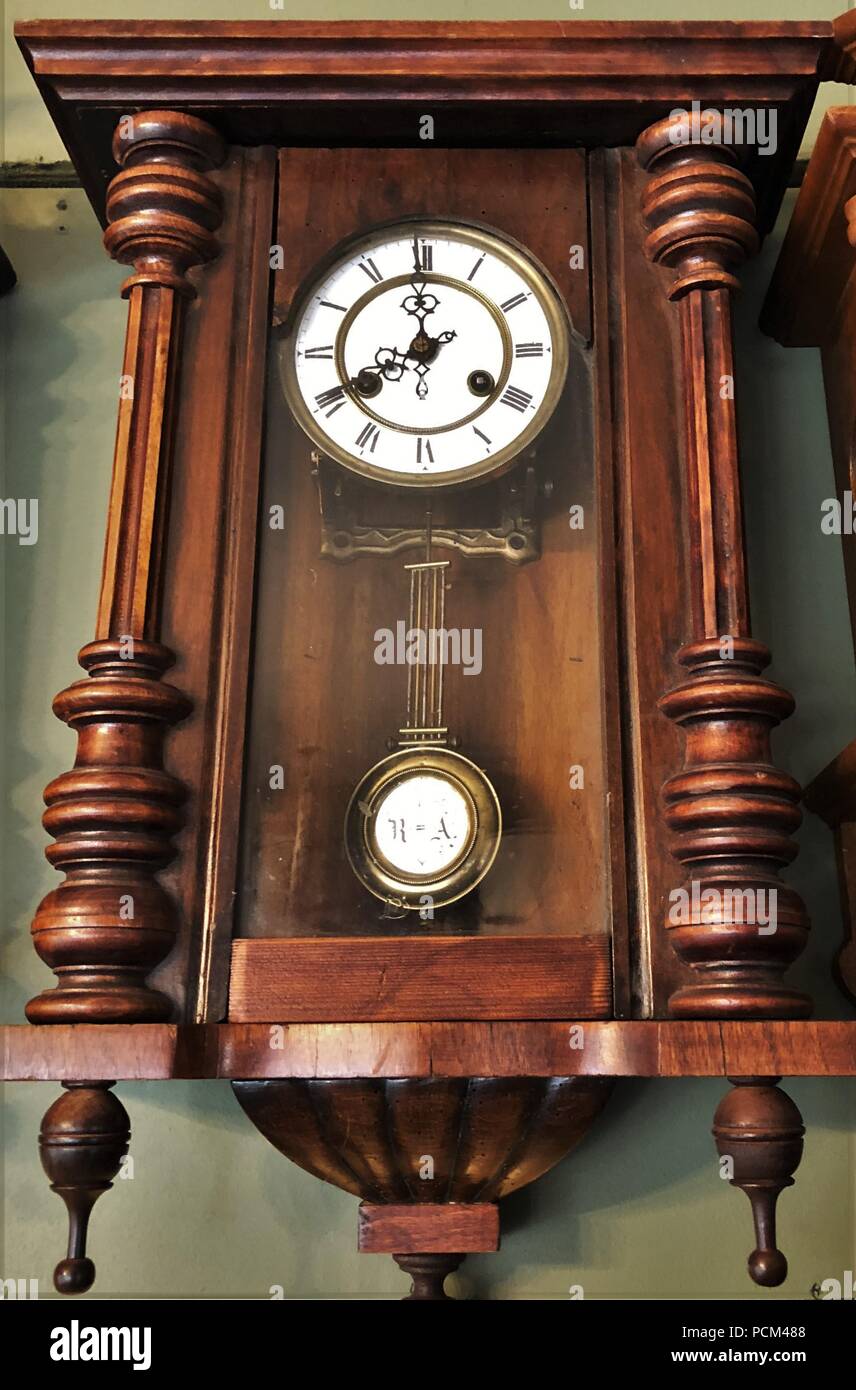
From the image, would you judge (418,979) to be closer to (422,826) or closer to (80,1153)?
(422,826)

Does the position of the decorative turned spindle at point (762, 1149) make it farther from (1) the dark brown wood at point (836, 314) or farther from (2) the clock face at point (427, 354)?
(2) the clock face at point (427, 354)

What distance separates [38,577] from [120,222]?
406 mm

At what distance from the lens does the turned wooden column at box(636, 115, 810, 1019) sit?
108 centimetres

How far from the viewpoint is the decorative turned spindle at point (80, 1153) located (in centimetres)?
107

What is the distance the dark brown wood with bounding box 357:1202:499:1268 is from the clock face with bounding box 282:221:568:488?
0.64 metres

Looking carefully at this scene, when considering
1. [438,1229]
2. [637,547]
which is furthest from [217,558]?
[438,1229]

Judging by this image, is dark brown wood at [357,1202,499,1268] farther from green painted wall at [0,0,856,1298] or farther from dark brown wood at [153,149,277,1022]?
dark brown wood at [153,149,277,1022]

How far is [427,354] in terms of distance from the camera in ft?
4.22

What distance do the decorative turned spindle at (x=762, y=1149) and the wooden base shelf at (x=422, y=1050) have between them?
0.04m

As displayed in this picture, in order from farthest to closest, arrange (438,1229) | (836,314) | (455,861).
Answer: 1. (836,314)
2. (438,1229)
3. (455,861)

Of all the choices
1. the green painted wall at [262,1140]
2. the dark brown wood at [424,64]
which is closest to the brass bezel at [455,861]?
the green painted wall at [262,1140]

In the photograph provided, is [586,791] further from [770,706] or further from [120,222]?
[120,222]

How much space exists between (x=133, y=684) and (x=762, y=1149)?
61 centimetres

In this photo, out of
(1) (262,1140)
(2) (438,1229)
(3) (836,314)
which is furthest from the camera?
(3) (836,314)
